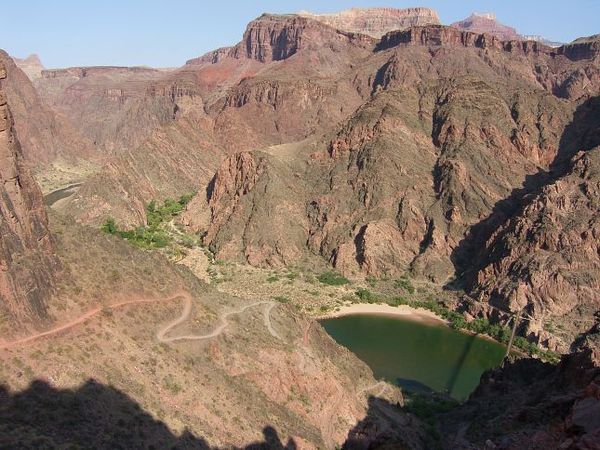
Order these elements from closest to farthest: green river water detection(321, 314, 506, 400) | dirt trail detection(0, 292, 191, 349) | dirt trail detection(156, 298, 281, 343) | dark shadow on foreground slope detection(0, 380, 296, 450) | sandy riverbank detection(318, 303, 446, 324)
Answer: dark shadow on foreground slope detection(0, 380, 296, 450) < dirt trail detection(0, 292, 191, 349) < dirt trail detection(156, 298, 281, 343) < green river water detection(321, 314, 506, 400) < sandy riverbank detection(318, 303, 446, 324)

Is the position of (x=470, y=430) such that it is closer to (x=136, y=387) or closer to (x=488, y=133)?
(x=136, y=387)

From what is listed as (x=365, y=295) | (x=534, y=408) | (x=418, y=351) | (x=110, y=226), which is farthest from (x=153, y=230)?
(x=534, y=408)

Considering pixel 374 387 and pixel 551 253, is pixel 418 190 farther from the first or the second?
pixel 374 387

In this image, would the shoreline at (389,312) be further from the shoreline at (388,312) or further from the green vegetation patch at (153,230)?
the green vegetation patch at (153,230)

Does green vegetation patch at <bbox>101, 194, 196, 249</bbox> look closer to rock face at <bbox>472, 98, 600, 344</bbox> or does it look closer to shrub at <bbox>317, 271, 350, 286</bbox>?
shrub at <bbox>317, 271, 350, 286</bbox>

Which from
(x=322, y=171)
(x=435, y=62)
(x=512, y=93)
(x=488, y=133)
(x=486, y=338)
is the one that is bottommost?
(x=486, y=338)

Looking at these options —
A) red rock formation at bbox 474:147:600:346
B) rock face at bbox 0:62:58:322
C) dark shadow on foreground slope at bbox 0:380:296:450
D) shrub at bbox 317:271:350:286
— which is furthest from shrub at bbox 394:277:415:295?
rock face at bbox 0:62:58:322

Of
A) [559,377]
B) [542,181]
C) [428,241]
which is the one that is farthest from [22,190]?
[542,181]
